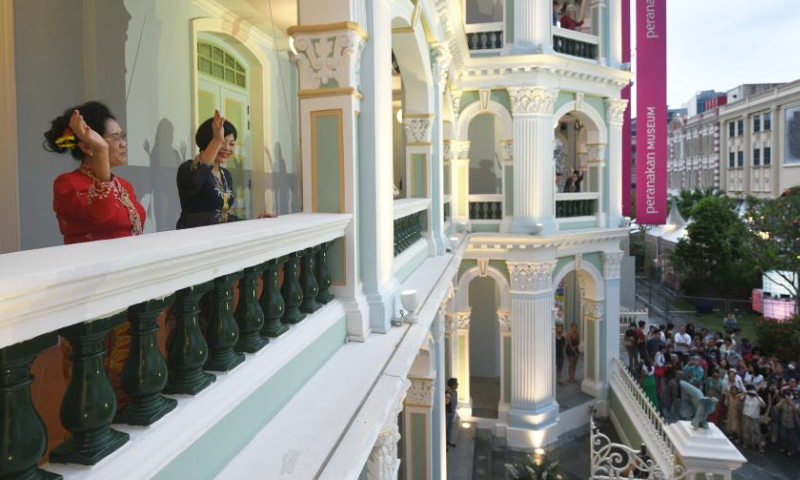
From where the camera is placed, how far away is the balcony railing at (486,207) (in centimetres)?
1306

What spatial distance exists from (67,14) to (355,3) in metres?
3.01

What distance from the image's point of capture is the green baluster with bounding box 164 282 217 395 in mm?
1924

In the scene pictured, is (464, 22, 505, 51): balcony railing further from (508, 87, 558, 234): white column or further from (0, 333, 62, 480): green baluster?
(0, 333, 62, 480): green baluster

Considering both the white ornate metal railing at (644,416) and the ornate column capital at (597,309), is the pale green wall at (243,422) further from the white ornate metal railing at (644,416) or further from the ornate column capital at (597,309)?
the ornate column capital at (597,309)

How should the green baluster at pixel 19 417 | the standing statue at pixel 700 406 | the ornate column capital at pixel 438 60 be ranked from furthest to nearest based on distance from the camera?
the ornate column capital at pixel 438 60, the standing statue at pixel 700 406, the green baluster at pixel 19 417

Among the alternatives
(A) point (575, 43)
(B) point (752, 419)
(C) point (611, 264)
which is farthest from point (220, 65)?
Answer: (B) point (752, 419)

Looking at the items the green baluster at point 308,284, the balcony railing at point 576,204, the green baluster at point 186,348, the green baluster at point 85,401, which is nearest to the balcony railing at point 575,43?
the balcony railing at point 576,204

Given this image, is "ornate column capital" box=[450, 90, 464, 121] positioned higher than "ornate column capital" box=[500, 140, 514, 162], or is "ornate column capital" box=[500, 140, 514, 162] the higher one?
"ornate column capital" box=[450, 90, 464, 121]

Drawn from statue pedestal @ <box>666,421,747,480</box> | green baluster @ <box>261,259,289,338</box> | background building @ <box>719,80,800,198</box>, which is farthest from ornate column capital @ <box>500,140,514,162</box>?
background building @ <box>719,80,800,198</box>

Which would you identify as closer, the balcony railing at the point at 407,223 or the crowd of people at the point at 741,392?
the balcony railing at the point at 407,223

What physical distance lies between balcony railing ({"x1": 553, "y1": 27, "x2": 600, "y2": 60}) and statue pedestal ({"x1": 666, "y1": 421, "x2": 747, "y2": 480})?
359 inches

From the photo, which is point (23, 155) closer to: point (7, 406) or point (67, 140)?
point (67, 140)

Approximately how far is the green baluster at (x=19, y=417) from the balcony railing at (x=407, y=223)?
3.86 meters

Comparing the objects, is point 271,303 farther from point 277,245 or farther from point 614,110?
point 614,110
